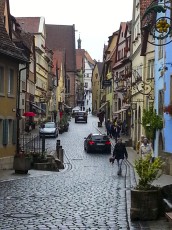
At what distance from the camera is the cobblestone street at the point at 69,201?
11734mm

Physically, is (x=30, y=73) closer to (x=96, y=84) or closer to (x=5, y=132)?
(x=5, y=132)

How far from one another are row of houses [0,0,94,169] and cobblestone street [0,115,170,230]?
458 centimetres

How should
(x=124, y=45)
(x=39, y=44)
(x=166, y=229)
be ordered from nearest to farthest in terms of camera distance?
(x=166, y=229) → (x=124, y=45) → (x=39, y=44)

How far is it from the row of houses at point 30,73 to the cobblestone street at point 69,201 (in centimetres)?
458

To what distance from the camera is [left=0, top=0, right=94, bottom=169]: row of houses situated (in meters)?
28.5

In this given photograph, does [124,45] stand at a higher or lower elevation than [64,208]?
higher

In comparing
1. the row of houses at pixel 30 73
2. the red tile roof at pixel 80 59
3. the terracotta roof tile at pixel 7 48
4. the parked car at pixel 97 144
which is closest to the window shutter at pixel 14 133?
the row of houses at pixel 30 73

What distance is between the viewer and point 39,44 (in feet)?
241

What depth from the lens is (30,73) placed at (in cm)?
6312

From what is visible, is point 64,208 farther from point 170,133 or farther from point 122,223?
point 170,133

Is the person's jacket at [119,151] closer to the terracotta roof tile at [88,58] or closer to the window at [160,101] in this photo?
the window at [160,101]

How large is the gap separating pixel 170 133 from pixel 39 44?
164ft

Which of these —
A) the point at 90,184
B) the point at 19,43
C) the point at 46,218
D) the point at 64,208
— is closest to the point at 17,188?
the point at 90,184

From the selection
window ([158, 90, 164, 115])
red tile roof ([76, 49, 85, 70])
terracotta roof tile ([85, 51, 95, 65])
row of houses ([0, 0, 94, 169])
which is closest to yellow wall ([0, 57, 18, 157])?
row of houses ([0, 0, 94, 169])
